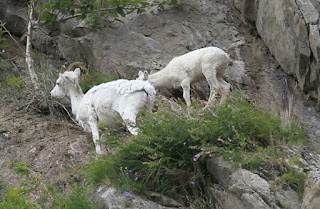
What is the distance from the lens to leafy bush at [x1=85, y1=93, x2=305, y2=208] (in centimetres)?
755

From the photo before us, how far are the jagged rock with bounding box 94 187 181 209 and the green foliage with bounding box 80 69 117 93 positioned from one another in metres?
4.47

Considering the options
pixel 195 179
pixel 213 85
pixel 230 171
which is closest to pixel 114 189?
pixel 195 179

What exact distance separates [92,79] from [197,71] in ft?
8.21

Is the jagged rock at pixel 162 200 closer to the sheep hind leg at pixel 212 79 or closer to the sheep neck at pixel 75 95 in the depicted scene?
the sheep neck at pixel 75 95

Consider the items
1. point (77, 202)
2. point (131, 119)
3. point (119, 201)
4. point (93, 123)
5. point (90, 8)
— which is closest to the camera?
point (119, 201)

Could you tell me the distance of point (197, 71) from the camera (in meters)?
10.8

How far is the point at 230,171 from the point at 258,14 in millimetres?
6203

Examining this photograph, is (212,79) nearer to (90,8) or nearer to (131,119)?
(131,119)

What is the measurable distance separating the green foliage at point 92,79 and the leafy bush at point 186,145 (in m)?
4.04

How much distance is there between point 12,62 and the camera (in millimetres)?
13070

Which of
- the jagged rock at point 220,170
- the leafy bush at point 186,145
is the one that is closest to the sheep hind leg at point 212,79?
the leafy bush at point 186,145

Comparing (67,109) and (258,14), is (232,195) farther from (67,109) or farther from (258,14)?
(258,14)

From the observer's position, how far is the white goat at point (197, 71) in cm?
1058

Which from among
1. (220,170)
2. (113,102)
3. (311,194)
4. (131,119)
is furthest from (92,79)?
(311,194)
